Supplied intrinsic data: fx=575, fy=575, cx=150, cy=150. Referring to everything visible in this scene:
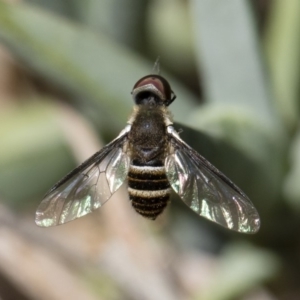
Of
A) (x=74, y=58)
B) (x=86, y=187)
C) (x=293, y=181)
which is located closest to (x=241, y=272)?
(x=293, y=181)

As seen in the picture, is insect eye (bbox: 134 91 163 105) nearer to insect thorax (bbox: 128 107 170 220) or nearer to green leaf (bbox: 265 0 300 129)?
insect thorax (bbox: 128 107 170 220)

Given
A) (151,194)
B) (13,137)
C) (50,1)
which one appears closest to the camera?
(151,194)

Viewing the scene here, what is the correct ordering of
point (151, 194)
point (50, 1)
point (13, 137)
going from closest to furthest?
1. point (151, 194)
2. point (50, 1)
3. point (13, 137)

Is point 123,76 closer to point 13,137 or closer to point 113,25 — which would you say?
point 113,25

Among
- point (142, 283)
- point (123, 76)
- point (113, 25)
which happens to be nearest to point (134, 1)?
point (113, 25)

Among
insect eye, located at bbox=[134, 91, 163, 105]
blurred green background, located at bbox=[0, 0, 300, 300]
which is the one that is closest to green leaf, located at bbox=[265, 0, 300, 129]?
blurred green background, located at bbox=[0, 0, 300, 300]
